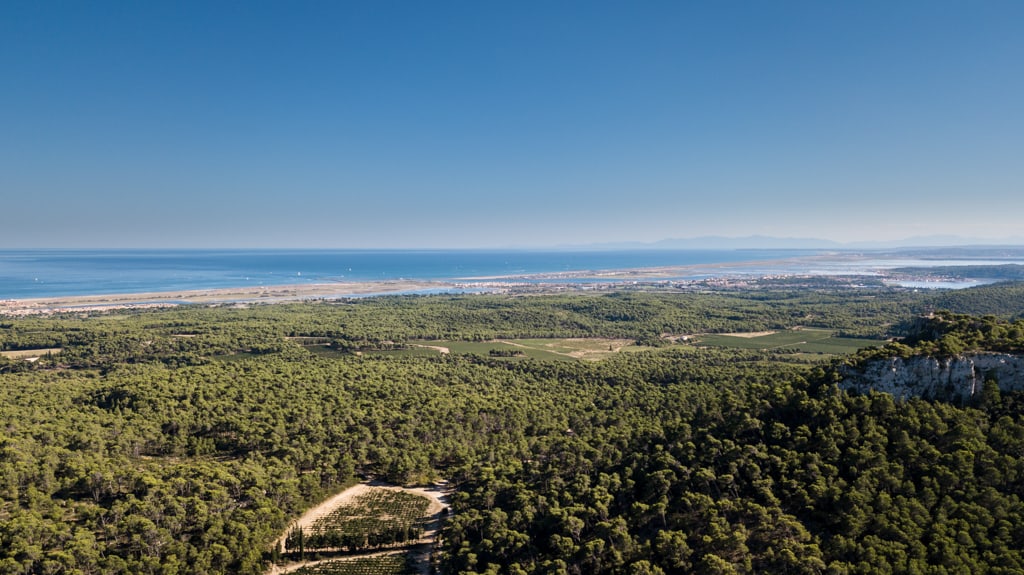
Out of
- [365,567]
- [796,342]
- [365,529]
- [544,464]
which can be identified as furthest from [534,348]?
[365,567]

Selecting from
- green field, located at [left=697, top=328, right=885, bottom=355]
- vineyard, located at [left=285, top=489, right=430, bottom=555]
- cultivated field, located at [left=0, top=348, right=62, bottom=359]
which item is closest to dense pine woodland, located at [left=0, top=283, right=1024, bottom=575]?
vineyard, located at [left=285, top=489, right=430, bottom=555]

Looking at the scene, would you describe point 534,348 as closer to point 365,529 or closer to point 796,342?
point 796,342

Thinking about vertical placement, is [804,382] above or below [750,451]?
above

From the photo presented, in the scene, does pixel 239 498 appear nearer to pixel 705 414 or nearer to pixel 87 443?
pixel 87 443

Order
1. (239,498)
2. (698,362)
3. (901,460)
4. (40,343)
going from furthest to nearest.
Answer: (40,343), (698,362), (239,498), (901,460)

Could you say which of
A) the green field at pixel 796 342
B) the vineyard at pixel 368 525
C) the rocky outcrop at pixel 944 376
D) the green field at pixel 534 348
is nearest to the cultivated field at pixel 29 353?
the green field at pixel 534 348

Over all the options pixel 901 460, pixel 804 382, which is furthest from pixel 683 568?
pixel 804 382

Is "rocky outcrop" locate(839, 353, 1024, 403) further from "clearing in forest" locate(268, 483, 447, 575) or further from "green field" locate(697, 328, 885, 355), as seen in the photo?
"green field" locate(697, 328, 885, 355)

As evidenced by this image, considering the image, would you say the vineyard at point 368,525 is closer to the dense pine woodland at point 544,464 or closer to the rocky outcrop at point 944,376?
the dense pine woodland at point 544,464
